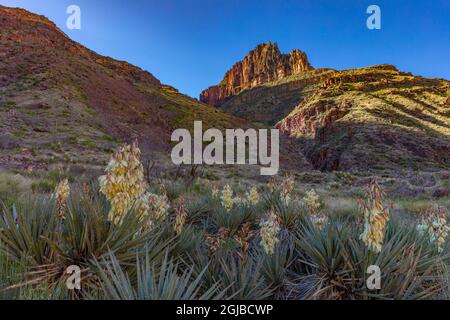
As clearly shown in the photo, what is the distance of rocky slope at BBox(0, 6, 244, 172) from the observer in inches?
969

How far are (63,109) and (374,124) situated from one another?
36.1 meters

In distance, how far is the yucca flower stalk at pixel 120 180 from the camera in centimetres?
317

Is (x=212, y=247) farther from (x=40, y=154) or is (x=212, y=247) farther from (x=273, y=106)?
(x=273, y=106)

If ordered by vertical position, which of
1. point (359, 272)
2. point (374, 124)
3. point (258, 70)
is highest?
point (258, 70)

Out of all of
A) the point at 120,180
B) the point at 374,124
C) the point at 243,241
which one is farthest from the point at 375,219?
the point at 374,124

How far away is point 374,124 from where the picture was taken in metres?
46.3

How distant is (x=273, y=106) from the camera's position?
92.7 m

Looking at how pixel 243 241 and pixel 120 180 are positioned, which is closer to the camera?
pixel 120 180

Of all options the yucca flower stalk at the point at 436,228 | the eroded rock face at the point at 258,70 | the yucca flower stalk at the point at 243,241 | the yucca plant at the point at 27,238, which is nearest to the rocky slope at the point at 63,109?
the yucca plant at the point at 27,238

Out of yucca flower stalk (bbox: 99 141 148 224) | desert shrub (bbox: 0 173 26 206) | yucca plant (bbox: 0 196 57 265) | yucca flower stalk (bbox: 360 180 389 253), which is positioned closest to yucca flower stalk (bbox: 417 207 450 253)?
yucca flower stalk (bbox: 360 180 389 253)

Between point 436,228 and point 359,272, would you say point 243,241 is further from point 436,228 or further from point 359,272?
point 436,228

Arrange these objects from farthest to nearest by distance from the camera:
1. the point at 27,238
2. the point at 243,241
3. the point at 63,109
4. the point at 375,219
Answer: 1. the point at 63,109
2. the point at 243,241
3. the point at 27,238
4. the point at 375,219

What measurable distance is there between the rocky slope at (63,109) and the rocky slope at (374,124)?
13864 millimetres
